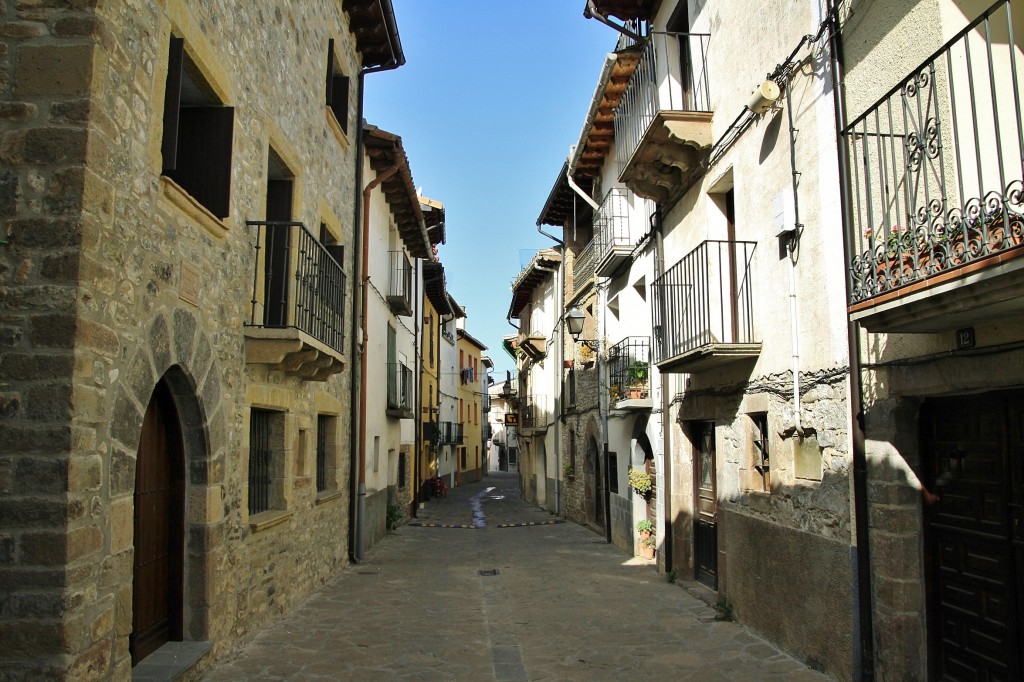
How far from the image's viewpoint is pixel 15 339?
13.1 feet

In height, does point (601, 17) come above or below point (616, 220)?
above

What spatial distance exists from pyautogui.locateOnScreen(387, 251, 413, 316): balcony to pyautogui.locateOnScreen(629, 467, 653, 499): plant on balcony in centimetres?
659

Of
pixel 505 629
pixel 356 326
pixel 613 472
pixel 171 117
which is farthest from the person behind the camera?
pixel 613 472

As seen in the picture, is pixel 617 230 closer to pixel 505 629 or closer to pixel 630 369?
pixel 630 369

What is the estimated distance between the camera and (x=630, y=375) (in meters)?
12.2

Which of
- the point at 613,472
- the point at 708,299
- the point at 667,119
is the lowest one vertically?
the point at 613,472

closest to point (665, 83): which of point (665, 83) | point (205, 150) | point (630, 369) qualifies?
point (665, 83)

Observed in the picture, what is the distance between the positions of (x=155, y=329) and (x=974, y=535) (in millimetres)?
5471

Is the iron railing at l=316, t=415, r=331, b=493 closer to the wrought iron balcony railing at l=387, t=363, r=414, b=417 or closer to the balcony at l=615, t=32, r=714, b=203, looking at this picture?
the wrought iron balcony railing at l=387, t=363, r=414, b=417

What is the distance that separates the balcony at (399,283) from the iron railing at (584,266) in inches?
157

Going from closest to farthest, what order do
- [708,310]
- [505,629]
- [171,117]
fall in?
[171,117]
[708,310]
[505,629]

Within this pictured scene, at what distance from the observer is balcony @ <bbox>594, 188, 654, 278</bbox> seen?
1290cm

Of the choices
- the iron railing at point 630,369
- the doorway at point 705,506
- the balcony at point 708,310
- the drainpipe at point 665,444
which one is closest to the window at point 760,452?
the balcony at point 708,310

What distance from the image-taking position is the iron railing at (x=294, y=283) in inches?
290
